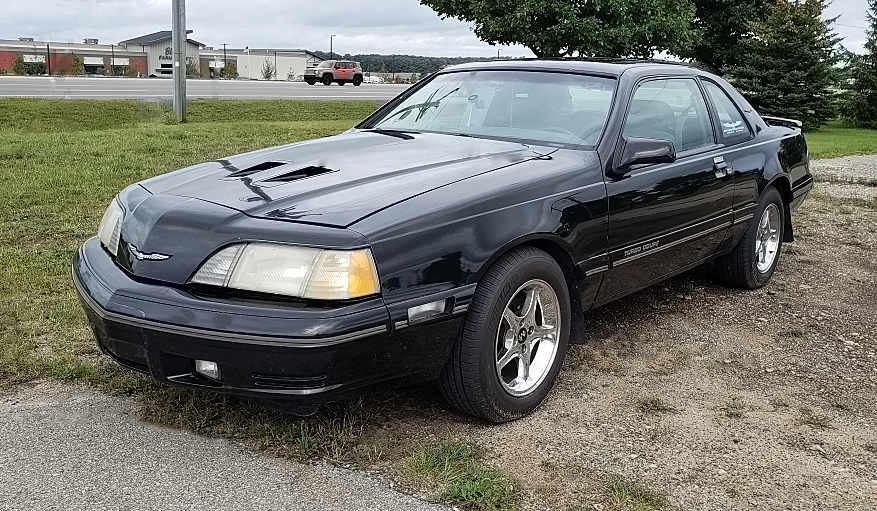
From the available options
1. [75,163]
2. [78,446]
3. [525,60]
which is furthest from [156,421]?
[75,163]

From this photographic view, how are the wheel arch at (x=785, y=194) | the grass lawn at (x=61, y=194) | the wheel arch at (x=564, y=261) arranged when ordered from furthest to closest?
the wheel arch at (x=785, y=194)
the grass lawn at (x=61, y=194)
the wheel arch at (x=564, y=261)

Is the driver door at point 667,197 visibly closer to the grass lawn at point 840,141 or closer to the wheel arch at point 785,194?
the wheel arch at point 785,194

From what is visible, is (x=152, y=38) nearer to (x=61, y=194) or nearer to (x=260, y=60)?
(x=260, y=60)

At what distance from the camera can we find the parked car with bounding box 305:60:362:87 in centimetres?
4191

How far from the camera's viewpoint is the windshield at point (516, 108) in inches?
161

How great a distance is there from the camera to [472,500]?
9.02 feet

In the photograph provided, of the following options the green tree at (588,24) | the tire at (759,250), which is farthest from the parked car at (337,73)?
the tire at (759,250)

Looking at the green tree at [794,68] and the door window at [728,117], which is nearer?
the door window at [728,117]

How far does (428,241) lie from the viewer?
117 inches

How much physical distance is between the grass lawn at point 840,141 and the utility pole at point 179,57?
11726 mm

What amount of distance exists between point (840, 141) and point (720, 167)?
47.7 feet

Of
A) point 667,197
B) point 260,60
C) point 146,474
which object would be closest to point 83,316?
point 146,474

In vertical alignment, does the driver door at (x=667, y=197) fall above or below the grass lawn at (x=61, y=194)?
above

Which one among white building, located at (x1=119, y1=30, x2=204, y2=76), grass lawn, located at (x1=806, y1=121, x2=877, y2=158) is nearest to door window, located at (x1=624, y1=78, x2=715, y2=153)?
grass lawn, located at (x1=806, y1=121, x2=877, y2=158)
